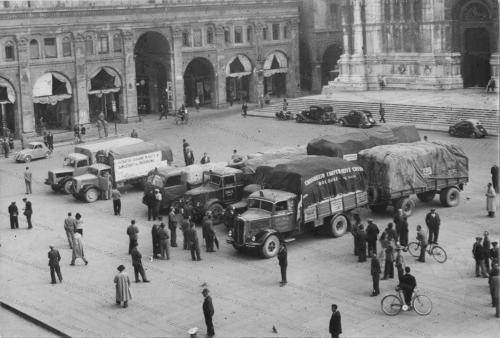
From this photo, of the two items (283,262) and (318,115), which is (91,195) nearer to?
(283,262)

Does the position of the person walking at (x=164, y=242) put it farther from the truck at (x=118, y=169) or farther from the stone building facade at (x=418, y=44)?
the stone building facade at (x=418, y=44)

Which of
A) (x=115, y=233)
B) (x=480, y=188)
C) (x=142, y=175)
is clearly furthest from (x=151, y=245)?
(x=480, y=188)

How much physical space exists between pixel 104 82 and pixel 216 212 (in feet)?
110

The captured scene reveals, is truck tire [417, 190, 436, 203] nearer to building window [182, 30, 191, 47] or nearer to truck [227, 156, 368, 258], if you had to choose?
truck [227, 156, 368, 258]

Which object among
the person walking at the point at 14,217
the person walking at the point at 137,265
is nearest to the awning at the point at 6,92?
the person walking at the point at 14,217

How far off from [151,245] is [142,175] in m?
9.71

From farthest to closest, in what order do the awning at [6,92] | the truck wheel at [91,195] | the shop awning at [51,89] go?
1. the shop awning at [51,89]
2. the awning at [6,92]
3. the truck wheel at [91,195]

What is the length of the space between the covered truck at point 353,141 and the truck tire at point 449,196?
441 cm

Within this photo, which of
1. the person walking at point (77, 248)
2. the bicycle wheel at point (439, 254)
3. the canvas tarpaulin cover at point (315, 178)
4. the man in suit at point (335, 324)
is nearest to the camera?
the man in suit at point (335, 324)

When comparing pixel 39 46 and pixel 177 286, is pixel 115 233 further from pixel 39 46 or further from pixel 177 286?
pixel 39 46

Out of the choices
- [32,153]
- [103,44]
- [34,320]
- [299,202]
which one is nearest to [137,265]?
[34,320]

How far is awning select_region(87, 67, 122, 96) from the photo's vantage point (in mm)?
61906

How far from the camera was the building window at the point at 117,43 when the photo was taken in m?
62.2

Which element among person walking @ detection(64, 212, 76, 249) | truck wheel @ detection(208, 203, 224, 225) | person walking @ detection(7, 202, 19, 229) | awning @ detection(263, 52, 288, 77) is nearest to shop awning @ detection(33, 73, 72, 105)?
awning @ detection(263, 52, 288, 77)
